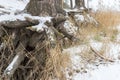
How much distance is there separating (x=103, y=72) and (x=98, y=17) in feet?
9.76

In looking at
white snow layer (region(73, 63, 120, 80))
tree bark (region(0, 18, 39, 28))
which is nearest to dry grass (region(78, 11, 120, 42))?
white snow layer (region(73, 63, 120, 80))

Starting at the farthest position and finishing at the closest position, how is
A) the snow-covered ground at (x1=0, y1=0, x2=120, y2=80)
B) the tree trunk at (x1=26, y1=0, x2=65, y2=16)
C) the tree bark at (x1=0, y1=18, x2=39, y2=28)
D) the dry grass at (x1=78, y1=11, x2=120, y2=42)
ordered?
the dry grass at (x1=78, y1=11, x2=120, y2=42) < the snow-covered ground at (x1=0, y1=0, x2=120, y2=80) < the tree trunk at (x1=26, y1=0, x2=65, y2=16) < the tree bark at (x1=0, y1=18, x2=39, y2=28)

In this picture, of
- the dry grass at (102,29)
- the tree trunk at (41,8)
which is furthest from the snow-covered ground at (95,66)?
the dry grass at (102,29)

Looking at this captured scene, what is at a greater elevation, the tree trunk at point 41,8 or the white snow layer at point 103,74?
the tree trunk at point 41,8

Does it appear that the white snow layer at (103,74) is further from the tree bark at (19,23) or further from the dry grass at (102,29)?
the tree bark at (19,23)

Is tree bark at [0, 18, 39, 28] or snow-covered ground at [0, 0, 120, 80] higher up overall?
tree bark at [0, 18, 39, 28]

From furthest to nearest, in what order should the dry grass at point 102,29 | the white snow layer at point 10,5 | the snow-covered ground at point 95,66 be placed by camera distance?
the dry grass at point 102,29
the white snow layer at point 10,5
the snow-covered ground at point 95,66

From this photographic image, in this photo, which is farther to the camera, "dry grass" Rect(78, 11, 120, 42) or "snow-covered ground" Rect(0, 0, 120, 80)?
"dry grass" Rect(78, 11, 120, 42)

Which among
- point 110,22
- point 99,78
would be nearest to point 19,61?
point 99,78

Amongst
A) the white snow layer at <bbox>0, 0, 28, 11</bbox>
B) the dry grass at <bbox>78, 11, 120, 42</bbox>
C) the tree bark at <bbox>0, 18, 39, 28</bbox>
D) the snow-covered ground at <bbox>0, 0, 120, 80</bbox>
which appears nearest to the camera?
the tree bark at <bbox>0, 18, 39, 28</bbox>

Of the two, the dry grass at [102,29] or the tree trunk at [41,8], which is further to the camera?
the dry grass at [102,29]

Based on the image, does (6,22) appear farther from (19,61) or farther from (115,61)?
(115,61)

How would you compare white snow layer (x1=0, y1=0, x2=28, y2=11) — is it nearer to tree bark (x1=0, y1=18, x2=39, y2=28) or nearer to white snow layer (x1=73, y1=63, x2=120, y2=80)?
tree bark (x1=0, y1=18, x2=39, y2=28)

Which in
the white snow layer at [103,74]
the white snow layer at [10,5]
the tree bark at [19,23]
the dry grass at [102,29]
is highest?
the white snow layer at [10,5]
